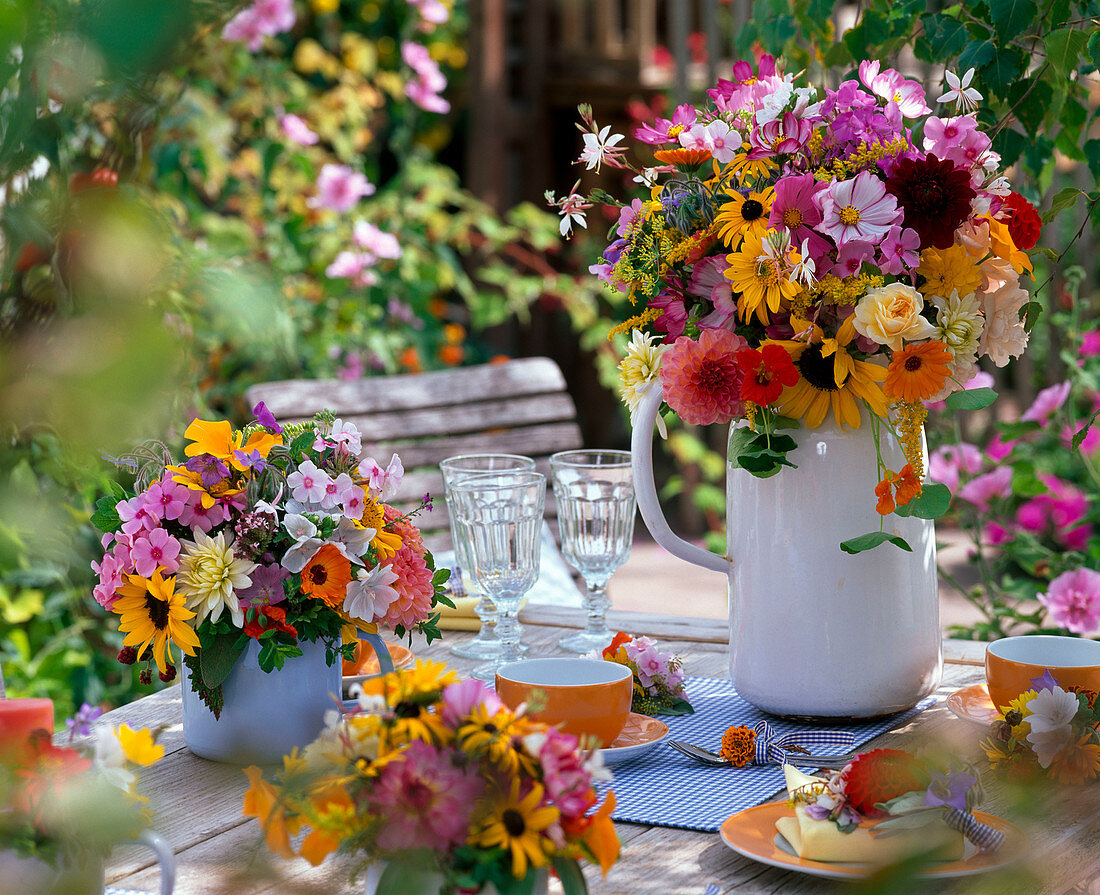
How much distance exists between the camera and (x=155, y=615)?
1.01m

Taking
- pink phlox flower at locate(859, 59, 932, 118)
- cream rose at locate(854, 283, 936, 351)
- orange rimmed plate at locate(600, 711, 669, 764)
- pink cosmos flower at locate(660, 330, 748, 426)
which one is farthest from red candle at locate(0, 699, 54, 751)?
pink phlox flower at locate(859, 59, 932, 118)

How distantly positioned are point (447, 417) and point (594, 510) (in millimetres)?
1295

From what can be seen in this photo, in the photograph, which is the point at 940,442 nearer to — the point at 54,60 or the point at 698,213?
the point at 698,213

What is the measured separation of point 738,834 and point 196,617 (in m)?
0.45

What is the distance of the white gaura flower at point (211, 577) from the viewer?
3.24 feet

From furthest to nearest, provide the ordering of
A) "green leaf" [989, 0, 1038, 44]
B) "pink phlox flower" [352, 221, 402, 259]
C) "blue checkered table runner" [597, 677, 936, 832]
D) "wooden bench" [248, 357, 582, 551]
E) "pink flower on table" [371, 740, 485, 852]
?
"pink phlox flower" [352, 221, 402, 259] < "wooden bench" [248, 357, 582, 551] < "green leaf" [989, 0, 1038, 44] < "blue checkered table runner" [597, 677, 936, 832] < "pink flower on table" [371, 740, 485, 852]

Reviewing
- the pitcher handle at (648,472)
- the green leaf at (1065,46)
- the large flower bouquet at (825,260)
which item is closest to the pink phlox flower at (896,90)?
the large flower bouquet at (825,260)

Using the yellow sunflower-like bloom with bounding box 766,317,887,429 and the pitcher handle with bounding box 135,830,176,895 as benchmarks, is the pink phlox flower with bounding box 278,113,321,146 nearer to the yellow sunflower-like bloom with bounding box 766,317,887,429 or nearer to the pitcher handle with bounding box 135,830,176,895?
the yellow sunflower-like bloom with bounding box 766,317,887,429

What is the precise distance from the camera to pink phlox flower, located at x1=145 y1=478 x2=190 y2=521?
1000 mm

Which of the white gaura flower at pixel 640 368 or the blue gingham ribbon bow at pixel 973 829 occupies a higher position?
the white gaura flower at pixel 640 368

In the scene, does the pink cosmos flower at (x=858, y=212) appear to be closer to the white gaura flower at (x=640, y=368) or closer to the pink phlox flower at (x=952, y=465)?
the white gaura flower at (x=640, y=368)

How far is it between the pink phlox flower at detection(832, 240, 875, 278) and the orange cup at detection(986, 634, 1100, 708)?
0.36 meters

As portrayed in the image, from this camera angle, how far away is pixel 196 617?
99cm

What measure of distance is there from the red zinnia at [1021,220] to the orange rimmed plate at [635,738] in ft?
1.77
